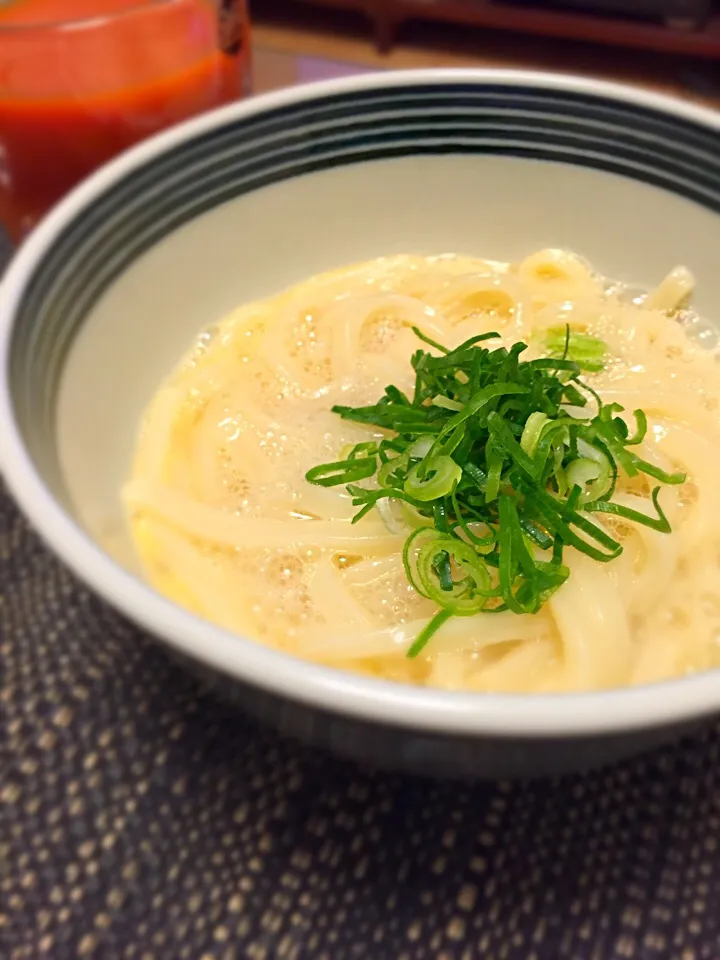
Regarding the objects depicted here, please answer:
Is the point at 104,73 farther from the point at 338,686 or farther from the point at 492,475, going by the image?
the point at 338,686

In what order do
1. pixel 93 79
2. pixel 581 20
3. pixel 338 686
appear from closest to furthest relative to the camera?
1. pixel 338 686
2. pixel 93 79
3. pixel 581 20

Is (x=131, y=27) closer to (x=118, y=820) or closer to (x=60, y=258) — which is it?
(x=60, y=258)

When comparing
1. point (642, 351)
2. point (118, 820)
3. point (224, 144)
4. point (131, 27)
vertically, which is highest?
point (131, 27)

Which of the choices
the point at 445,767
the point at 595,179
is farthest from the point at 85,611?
the point at 595,179

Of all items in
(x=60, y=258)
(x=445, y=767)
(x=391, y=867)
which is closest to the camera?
(x=445, y=767)

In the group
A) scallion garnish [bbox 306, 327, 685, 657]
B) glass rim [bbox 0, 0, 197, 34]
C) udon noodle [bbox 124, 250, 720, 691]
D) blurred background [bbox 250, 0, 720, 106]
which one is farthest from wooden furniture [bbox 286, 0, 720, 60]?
scallion garnish [bbox 306, 327, 685, 657]

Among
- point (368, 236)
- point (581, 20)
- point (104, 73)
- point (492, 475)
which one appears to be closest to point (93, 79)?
point (104, 73)

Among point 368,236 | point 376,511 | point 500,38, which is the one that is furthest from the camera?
point 500,38

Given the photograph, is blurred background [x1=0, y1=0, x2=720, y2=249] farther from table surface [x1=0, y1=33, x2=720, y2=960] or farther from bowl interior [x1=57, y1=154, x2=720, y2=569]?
table surface [x1=0, y1=33, x2=720, y2=960]
